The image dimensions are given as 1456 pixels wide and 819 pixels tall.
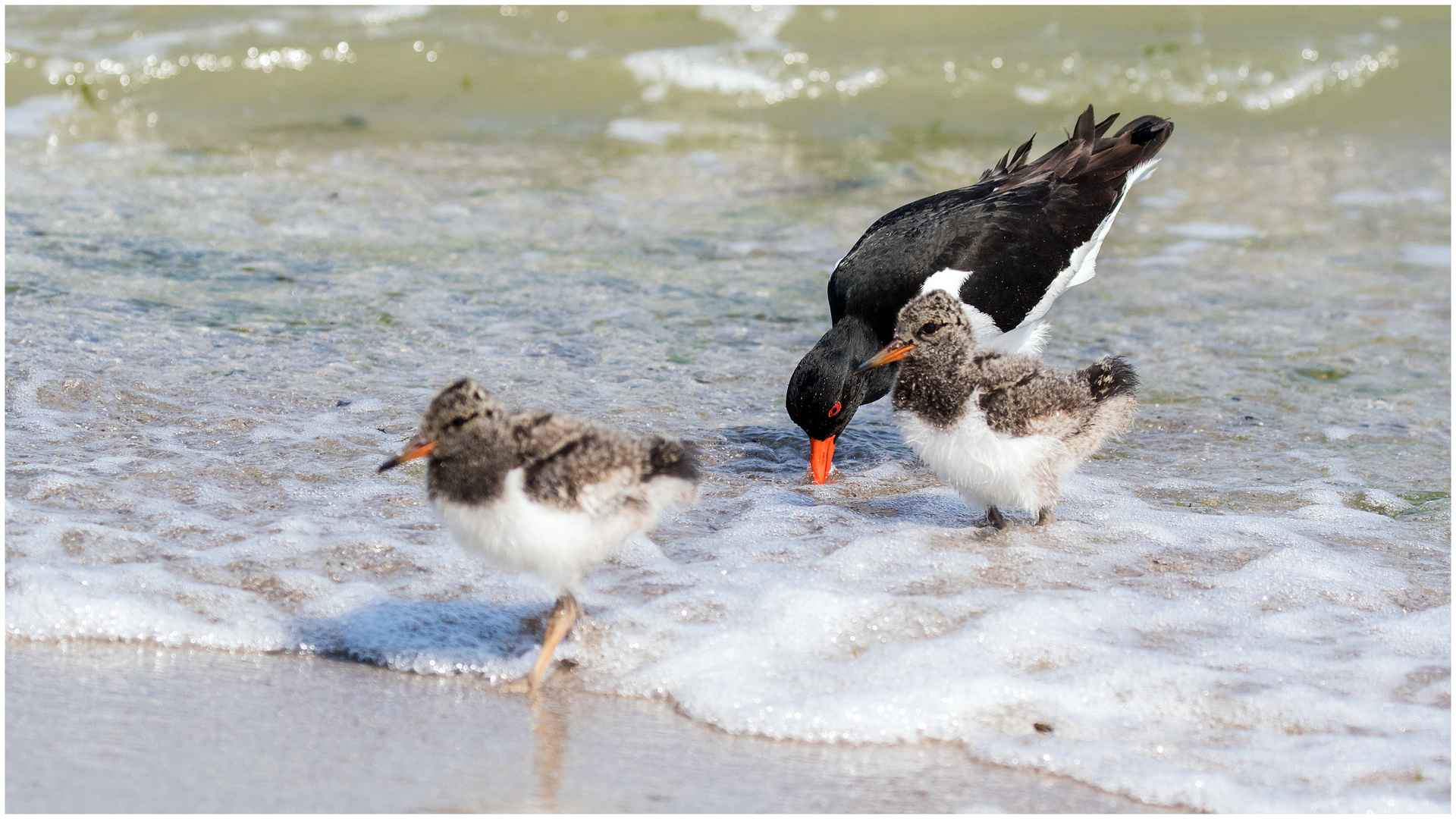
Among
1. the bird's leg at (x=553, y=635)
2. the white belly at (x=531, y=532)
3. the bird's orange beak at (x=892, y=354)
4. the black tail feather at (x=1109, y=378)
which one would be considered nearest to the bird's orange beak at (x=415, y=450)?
the white belly at (x=531, y=532)

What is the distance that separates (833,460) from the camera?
5965 mm

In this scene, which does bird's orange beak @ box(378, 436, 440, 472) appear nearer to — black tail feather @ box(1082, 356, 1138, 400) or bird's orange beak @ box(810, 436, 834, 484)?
bird's orange beak @ box(810, 436, 834, 484)

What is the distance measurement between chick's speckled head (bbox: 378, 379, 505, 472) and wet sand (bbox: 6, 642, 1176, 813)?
674mm

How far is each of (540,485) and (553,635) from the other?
0.45 m

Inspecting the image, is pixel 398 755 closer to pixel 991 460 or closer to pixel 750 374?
pixel 991 460

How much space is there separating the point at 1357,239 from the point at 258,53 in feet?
36.4

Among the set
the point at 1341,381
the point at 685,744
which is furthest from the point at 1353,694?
the point at 1341,381

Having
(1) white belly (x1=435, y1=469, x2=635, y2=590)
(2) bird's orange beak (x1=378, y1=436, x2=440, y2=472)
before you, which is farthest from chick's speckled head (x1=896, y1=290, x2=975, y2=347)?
(2) bird's orange beak (x1=378, y1=436, x2=440, y2=472)

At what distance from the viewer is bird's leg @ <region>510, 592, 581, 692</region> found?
3.73 metres

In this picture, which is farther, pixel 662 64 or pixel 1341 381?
pixel 662 64

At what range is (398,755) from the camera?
3.29 metres

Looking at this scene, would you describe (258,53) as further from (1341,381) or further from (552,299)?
(1341,381)

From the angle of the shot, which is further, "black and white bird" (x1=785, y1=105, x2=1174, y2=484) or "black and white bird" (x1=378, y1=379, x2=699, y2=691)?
"black and white bird" (x1=785, y1=105, x2=1174, y2=484)

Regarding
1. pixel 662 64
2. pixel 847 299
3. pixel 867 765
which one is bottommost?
pixel 867 765
